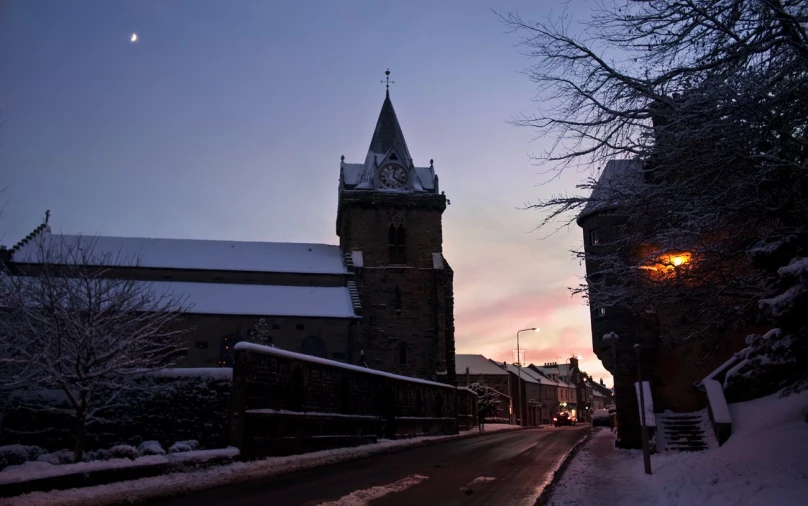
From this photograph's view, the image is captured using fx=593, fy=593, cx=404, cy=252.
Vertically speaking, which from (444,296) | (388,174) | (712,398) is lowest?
(712,398)

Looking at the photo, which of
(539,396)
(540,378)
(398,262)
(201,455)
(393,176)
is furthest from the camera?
(540,378)

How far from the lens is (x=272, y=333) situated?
36469mm

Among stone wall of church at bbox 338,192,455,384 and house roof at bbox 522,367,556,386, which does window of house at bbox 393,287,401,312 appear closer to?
stone wall of church at bbox 338,192,455,384

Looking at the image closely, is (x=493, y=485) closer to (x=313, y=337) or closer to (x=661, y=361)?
(x=661, y=361)

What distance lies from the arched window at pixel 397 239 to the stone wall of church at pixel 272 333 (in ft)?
25.2

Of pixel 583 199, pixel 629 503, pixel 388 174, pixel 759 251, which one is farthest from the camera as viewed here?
pixel 388 174

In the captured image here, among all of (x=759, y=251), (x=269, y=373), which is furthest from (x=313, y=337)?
(x=759, y=251)

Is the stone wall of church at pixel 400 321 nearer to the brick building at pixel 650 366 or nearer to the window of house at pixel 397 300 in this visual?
the window of house at pixel 397 300

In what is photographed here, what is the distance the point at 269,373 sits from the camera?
19016mm

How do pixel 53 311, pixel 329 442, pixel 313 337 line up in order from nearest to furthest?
pixel 53 311, pixel 329 442, pixel 313 337

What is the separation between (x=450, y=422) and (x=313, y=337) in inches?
399

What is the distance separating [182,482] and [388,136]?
130 ft

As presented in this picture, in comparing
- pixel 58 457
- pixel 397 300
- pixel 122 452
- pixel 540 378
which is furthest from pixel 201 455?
pixel 540 378

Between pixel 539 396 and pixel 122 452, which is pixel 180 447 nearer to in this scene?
pixel 122 452
